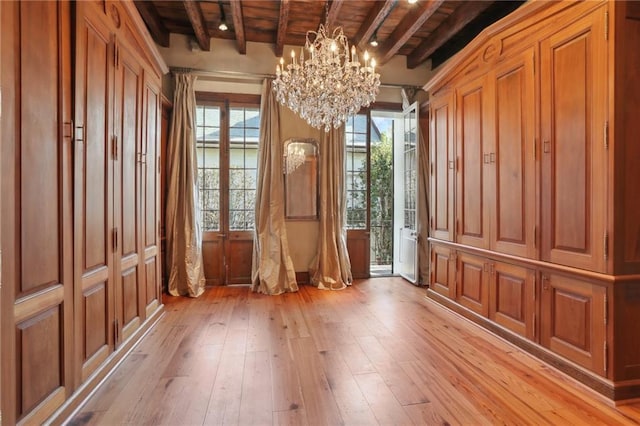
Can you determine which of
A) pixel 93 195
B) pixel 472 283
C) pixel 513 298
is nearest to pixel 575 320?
pixel 513 298

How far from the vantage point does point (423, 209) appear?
510 centimetres

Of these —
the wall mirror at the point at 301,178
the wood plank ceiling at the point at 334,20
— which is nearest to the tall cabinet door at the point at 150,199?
the wood plank ceiling at the point at 334,20

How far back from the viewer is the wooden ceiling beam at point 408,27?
366cm

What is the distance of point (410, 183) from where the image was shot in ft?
17.7

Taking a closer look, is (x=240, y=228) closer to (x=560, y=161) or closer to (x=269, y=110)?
(x=269, y=110)

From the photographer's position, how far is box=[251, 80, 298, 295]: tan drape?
481cm

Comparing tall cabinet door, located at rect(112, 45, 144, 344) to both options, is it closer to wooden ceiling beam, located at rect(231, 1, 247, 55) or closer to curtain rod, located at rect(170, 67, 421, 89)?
wooden ceiling beam, located at rect(231, 1, 247, 55)

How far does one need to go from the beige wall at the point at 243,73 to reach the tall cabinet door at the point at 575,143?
320 cm

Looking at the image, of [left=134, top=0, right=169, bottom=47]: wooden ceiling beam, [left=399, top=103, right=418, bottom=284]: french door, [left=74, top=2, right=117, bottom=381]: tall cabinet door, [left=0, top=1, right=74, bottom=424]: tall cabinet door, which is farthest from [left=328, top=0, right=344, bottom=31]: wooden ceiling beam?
[left=0, top=1, right=74, bottom=424]: tall cabinet door

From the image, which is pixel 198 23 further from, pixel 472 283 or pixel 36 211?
pixel 472 283

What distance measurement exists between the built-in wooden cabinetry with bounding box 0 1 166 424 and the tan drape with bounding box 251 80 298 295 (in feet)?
6.42

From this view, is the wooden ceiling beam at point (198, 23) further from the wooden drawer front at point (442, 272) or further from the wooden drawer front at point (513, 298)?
the wooden drawer front at point (513, 298)

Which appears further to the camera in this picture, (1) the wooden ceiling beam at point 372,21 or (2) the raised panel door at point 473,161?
(1) the wooden ceiling beam at point 372,21

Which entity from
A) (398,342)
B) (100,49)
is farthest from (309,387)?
(100,49)
